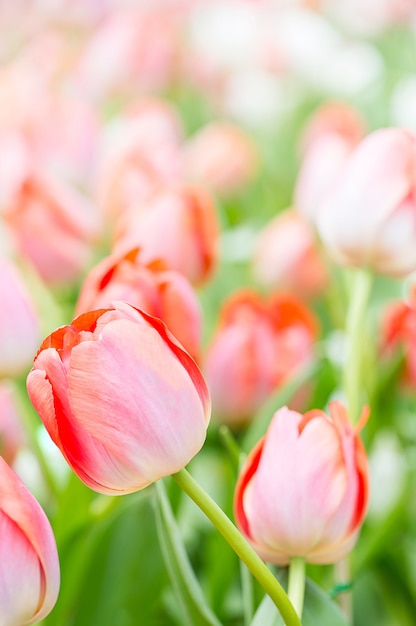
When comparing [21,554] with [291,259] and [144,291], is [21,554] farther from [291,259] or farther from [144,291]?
[291,259]

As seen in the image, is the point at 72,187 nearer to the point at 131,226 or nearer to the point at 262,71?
the point at 131,226

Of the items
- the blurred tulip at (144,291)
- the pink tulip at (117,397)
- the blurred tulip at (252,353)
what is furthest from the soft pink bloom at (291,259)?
the pink tulip at (117,397)

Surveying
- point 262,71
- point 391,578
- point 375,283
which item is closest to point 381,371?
point 391,578

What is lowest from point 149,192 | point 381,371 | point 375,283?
point 375,283

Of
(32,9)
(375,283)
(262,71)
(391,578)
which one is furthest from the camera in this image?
(32,9)

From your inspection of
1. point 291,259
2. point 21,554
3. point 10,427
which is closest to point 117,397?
point 21,554

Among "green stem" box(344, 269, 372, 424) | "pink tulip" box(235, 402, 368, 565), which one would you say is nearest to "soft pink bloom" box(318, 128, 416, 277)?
"green stem" box(344, 269, 372, 424)
